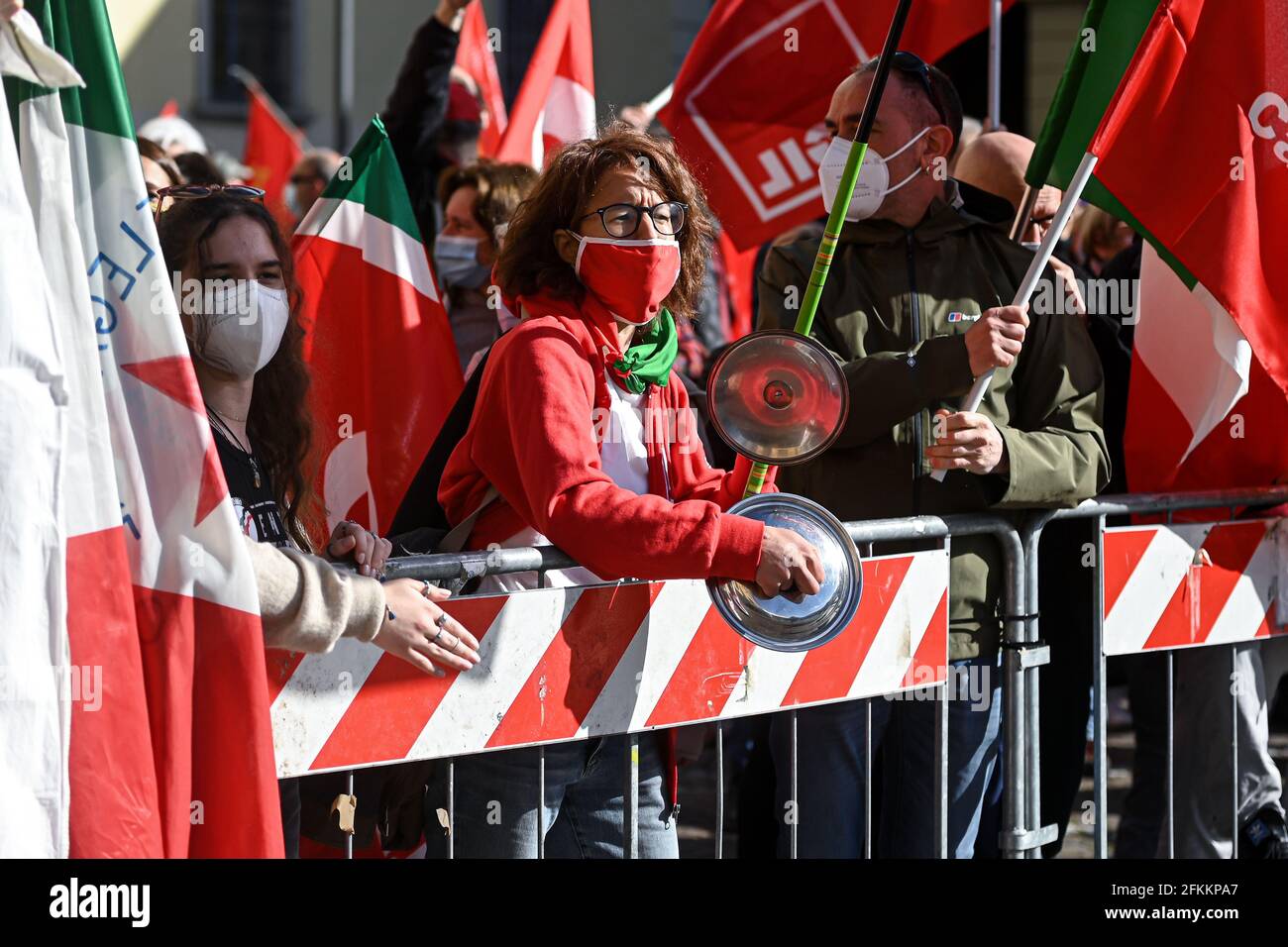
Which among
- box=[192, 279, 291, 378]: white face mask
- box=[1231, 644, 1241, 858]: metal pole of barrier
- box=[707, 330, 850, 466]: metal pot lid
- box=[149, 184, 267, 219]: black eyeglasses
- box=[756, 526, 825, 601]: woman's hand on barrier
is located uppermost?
box=[149, 184, 267, 219]: black eyeglasses

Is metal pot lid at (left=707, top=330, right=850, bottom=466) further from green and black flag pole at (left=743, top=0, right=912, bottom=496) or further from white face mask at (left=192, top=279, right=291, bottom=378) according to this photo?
white face mask at (left=192, top=279, right=291, bottom=378)

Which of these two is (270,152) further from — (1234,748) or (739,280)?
(1234,748)

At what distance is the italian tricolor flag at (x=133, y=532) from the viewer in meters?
2.35

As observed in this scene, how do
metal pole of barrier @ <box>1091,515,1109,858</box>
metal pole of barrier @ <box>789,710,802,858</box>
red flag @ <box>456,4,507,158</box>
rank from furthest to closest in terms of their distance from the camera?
red flag @ <box>456,4,507,158</box>, metal pole of barrier @ <box>1091,515,1109,858</box>, metal pole of barrier @ <box>789,710,802,858</box>

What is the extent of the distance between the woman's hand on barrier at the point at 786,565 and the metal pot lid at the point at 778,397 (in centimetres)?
22

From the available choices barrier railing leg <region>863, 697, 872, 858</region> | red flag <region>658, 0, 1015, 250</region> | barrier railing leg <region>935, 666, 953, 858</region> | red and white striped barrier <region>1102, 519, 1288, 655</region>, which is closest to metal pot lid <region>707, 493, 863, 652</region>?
barrier railing leg <region>863, 697, 872, 858</region>

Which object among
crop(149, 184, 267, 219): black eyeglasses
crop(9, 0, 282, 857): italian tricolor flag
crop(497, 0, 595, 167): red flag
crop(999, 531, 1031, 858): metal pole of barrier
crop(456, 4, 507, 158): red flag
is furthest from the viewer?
crop(456, 4, 507, 158): red flag

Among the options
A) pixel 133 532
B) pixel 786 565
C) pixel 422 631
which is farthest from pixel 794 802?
pixel 133 532

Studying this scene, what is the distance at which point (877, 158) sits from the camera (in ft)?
12.8

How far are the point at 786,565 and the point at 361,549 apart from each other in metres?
0.76

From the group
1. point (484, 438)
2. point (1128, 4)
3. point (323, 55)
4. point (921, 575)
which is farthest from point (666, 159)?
point (323, 55)

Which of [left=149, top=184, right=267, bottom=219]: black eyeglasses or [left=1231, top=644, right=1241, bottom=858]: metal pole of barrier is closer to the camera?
[left=149, top=184, right=267, bottom=219]: black eyeglasses

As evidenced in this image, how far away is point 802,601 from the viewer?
3.13m

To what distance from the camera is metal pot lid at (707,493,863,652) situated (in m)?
3.11
